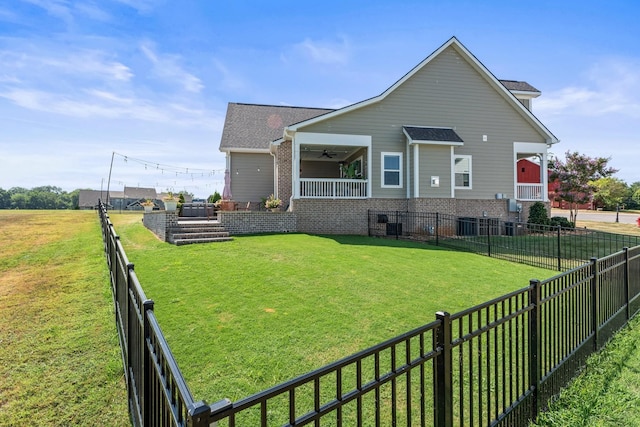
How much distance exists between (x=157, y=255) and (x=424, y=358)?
26.9 feet

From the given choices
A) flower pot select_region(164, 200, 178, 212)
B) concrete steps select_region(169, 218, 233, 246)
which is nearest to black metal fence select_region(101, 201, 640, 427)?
concrete steps select_region(169, 218, 233, 246)

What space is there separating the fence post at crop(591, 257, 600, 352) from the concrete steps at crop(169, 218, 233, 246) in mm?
9577

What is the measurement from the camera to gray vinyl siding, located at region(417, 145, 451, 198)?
15.1 m

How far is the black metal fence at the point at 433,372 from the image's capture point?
4.94 feet

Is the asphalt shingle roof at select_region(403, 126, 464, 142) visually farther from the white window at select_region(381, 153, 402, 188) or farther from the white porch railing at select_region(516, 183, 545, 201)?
the white porch railing at select_region(516, 183, 545, 201)

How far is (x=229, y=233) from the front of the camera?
40.6ft

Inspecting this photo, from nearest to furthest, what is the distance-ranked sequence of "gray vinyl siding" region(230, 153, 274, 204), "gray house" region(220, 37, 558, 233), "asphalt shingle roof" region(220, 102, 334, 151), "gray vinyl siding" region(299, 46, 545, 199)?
"gray house" region(220, 37, 558, 233)
"gray vinyl siding" region(299, 46, 545, 199)
"asphalt shingle roof" region(220, 102, 334, 151)
"gray vinyl siding" region(230, 153, 274, 204)

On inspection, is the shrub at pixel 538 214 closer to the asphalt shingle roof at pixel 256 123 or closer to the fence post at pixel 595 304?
the fence post at pixel 595 304

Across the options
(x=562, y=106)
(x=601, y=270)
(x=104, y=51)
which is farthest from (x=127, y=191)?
(x=601, y=270)

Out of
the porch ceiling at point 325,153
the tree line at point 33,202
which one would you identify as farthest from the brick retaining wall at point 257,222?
the tree line at point 33,202

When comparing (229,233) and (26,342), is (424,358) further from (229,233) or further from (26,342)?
(229,233)

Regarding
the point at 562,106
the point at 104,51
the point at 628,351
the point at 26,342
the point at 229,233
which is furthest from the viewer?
the point at 562,106

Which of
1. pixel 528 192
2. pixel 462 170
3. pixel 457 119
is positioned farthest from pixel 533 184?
pixel 457 119

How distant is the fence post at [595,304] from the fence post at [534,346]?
180 centimetres
